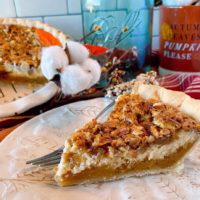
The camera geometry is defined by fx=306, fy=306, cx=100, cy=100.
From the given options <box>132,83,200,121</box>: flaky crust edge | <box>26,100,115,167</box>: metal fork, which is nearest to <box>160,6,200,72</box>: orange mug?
Answer: <box>132,83,200,121</box>: flaky crust edge

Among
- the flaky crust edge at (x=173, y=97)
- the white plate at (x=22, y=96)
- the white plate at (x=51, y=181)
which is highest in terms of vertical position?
the flaky crust edge at (x=173, y=97)

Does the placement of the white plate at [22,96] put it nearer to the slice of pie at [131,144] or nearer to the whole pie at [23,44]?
the whole pie at [23,44]

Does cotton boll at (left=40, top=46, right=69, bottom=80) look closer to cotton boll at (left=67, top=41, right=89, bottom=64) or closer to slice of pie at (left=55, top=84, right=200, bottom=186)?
cotton boll at (left=67, top=41, right=89, bottom=64)

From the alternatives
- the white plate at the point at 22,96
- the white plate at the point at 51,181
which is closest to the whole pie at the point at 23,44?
the white plate at the point at 22,96

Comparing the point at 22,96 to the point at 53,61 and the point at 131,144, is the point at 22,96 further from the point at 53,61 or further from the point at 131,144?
the point at 131,144

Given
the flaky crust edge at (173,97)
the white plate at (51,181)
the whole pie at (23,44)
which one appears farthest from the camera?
the whole pie at (23,44)

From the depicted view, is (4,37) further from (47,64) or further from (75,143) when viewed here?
(75,143)
